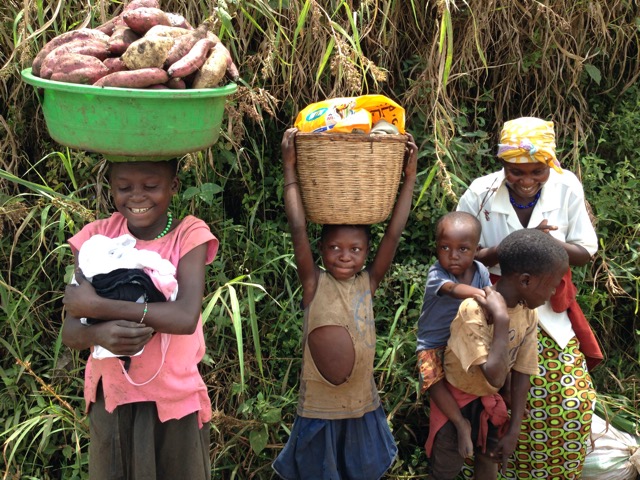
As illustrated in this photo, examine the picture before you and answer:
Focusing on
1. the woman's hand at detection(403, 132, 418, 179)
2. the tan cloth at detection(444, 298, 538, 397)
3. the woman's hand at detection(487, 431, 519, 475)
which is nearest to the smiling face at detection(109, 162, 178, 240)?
the woman's hand at detection(403, 132, 418, 179)

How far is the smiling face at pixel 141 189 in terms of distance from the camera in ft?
8.38

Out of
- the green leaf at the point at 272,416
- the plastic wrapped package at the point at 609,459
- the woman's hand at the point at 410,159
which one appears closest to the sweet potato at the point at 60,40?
the woman's hand at the point at 410,159

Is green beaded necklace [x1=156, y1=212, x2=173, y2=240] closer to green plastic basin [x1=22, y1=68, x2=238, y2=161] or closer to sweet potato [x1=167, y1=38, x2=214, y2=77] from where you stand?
green plastic basin [x1=22, y1=68, x2=238, y2=161]

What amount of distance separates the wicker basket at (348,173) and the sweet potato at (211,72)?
480 millimetres

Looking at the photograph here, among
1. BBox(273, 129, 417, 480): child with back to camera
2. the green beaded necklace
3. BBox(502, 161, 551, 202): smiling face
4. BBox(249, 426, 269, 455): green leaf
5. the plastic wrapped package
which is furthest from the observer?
the plastic wrapped package

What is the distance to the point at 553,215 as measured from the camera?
3.22 m

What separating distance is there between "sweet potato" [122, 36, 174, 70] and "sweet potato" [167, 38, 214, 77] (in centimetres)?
5

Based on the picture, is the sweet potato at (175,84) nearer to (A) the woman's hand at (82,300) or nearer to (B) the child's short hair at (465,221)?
(A) the woman's hand at (82,300)

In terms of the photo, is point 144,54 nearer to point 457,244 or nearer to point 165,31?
point 165,31

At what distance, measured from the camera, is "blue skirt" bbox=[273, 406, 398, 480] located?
303cm

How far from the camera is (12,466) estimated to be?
3.37m

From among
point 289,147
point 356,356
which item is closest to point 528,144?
point 289,147

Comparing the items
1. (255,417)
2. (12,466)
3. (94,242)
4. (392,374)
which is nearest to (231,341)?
(255,417)

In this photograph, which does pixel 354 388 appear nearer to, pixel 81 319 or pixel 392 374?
pixel 392 374
